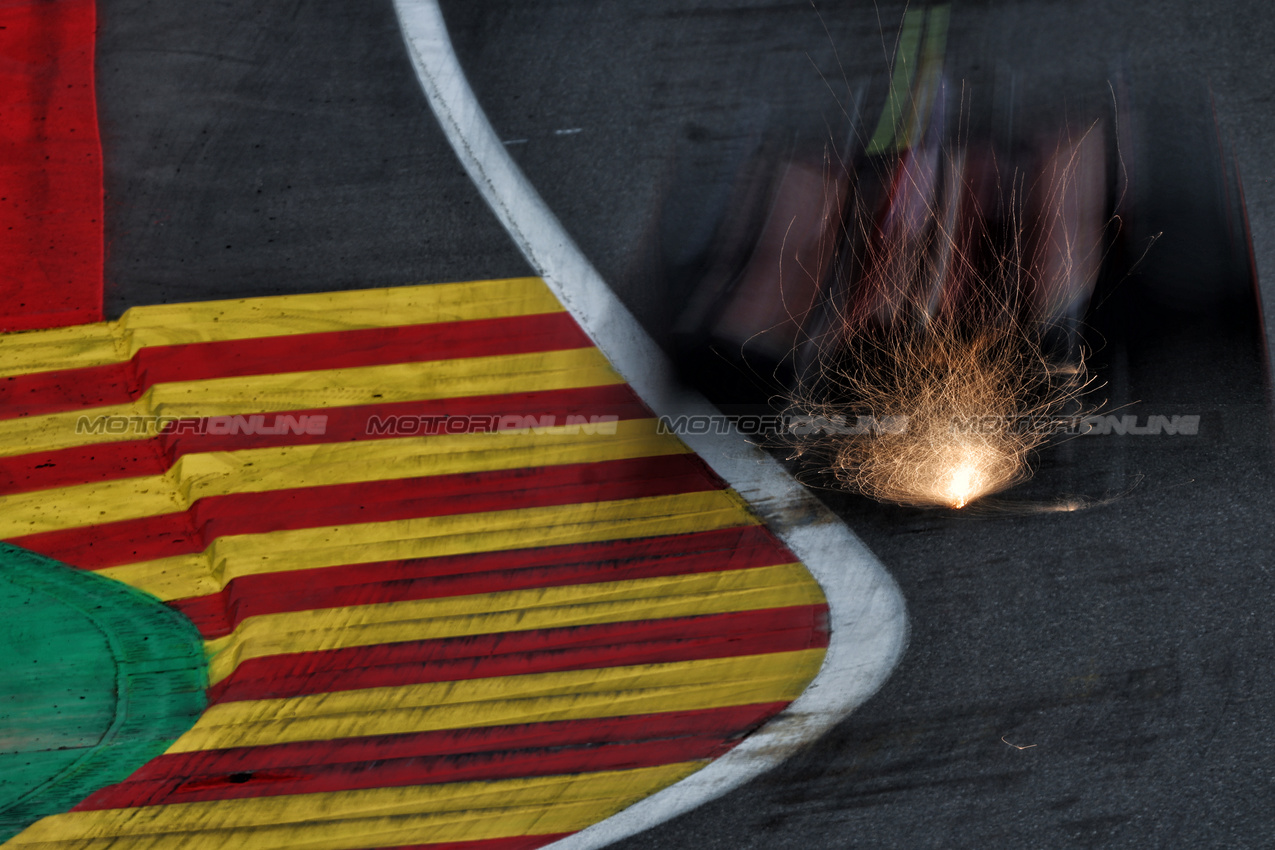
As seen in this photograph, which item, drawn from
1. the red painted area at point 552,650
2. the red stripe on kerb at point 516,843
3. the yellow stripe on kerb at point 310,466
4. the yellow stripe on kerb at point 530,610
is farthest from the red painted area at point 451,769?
the yellow stripe on kerb at point 310,466

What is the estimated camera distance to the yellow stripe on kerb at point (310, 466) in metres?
4.40

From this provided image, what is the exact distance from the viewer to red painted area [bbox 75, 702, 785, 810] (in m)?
4.20

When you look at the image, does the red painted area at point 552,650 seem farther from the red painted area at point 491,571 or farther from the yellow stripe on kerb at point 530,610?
the red painted area at point 491,571

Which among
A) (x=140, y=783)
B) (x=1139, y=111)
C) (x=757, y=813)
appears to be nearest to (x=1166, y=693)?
(x=757, y=813)

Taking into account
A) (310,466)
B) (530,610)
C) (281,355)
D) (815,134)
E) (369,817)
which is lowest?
(369,817)

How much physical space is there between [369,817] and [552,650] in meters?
1.32

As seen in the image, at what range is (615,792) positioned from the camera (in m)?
4.31

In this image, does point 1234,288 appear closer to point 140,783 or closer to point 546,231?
point 546,231

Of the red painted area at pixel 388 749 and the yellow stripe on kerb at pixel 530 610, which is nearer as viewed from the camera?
the red painted area at pixel 388 749

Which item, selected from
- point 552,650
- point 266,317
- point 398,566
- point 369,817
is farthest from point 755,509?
point 266,317

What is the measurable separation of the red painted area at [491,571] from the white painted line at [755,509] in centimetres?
25

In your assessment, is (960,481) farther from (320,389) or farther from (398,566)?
(320,389)

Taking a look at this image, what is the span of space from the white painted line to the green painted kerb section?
7.52 ft

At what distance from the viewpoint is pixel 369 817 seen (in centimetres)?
425
